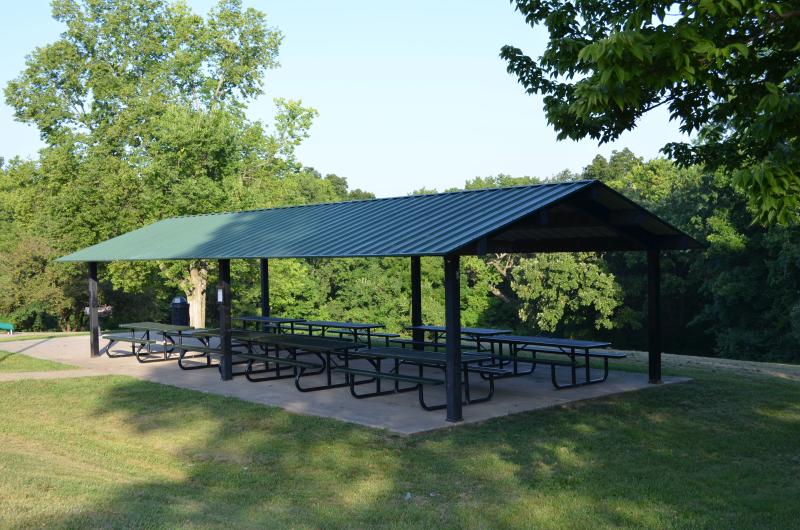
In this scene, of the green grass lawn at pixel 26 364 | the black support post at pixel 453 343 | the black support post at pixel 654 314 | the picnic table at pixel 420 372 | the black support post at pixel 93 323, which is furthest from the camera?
the black support post at pixel 93 323

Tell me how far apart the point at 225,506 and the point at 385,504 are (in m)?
1.18

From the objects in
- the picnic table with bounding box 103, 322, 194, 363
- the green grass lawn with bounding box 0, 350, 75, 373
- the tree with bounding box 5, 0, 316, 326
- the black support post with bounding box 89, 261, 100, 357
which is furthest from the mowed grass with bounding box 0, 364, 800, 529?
the tree with bounding box 5, 0, 316, 326

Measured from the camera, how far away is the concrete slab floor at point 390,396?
9.30m

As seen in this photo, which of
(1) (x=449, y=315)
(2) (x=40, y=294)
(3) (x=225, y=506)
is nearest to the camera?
(3) (x=225, y=506)

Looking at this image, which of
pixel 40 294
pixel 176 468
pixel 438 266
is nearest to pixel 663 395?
pixel 176 468

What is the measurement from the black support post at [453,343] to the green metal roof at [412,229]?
0.37 m

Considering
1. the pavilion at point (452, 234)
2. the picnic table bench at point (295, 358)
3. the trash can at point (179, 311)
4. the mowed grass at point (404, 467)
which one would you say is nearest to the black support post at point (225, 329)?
the pavilion at point (452, 234)

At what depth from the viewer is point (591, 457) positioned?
732cm

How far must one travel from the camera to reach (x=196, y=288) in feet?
87.4

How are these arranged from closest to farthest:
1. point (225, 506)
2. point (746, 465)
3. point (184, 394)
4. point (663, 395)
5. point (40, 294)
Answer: point (225, 506), point (746, 465), point (663, 395), point (184, 394), point (40, 294)

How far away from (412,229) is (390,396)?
2.35 meters

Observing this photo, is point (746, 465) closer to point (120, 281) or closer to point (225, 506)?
point (225, 506)

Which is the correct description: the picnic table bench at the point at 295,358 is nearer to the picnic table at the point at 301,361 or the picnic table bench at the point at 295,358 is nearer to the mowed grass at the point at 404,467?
the picnic table at the point at 301,361

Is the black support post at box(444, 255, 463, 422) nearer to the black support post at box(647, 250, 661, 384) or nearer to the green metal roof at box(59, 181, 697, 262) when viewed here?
the green metal roof at box(59, 181, 697, 262)
